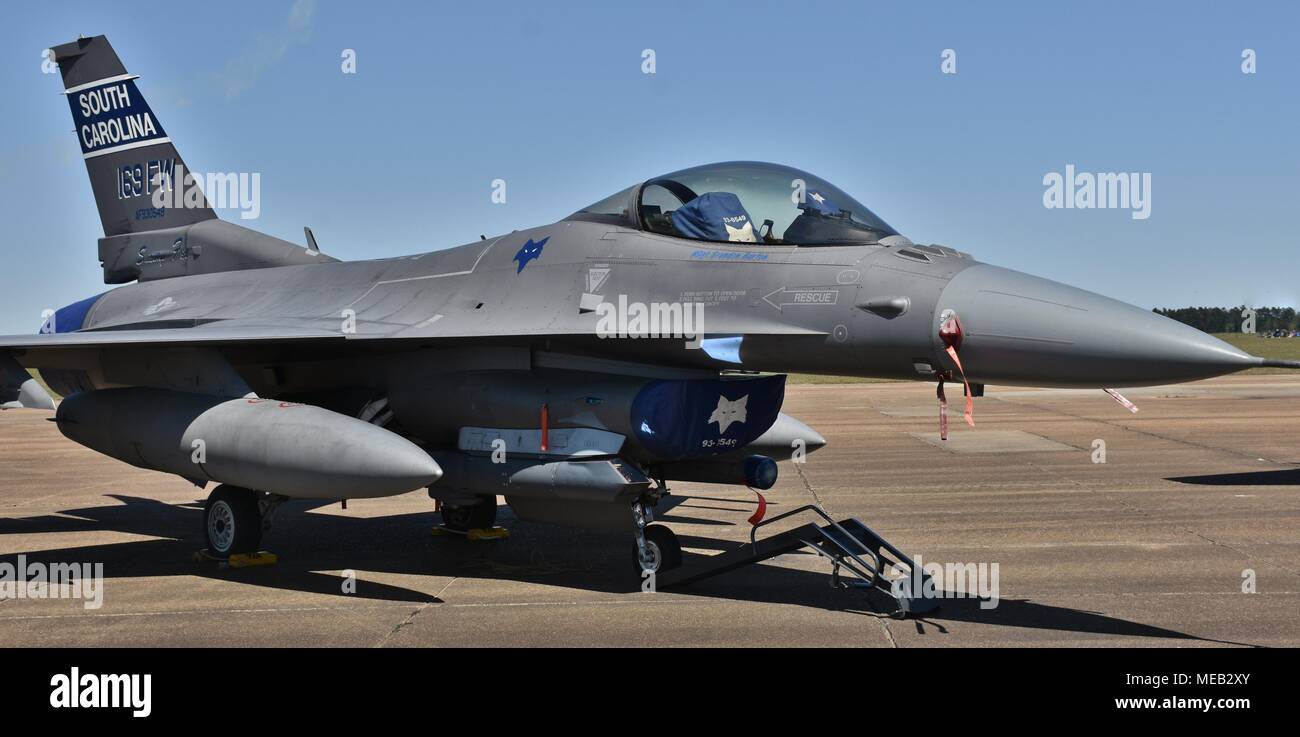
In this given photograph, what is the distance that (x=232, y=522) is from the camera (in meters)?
10.3

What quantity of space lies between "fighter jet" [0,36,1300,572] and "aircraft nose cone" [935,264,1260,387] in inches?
0.6

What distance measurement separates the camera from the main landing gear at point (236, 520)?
406 inches

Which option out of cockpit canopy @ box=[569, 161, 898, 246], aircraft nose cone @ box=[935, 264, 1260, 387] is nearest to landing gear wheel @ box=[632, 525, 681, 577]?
cockpit canopy @ box=[569, 161, 898, 246]

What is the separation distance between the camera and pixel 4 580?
9898 millimetres

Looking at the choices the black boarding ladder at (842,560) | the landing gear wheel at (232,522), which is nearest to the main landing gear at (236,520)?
the landing gear wheel at (232,522)

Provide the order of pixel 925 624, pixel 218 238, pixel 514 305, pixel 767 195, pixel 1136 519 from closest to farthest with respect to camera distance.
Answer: pixel 925 624 < pixel 767 195 < pixel 514 305 < pixel 1136 519 < pixel 218 238

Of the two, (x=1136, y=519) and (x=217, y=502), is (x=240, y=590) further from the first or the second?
(x=1136, y=519)

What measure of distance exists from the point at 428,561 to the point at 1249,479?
10250 millimetres

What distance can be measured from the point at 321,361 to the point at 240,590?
2650mm

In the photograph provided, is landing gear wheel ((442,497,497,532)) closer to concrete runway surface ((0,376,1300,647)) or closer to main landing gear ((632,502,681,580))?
concrete runway surface ((0,376,1300,647))

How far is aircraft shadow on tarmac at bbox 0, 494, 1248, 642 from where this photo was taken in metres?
7.77

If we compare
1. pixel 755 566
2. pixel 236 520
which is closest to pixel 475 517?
pixel 236 520

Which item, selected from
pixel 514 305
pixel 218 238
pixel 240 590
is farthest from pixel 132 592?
pixel 218 238

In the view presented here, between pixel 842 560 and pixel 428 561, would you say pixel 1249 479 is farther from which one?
pixel 428 561
